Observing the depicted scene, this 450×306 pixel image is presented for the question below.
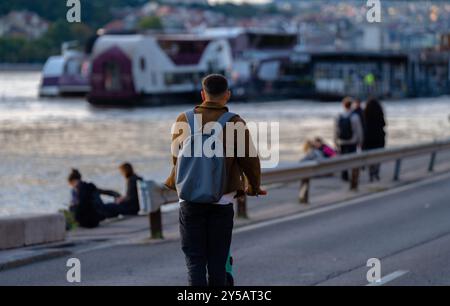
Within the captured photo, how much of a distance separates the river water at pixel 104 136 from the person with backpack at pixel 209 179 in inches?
579

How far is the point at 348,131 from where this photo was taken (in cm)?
2178

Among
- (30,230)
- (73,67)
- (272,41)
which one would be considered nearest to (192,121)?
(30,230)

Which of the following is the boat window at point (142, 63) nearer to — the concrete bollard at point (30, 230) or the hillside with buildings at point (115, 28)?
the hillside with buildings at point (115, 28)

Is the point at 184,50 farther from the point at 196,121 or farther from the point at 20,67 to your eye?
the point at 20,67

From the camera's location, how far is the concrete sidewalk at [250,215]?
40.9 feet

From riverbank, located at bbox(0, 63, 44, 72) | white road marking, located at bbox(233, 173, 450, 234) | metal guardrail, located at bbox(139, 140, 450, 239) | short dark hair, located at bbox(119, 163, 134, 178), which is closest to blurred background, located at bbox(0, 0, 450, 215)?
short dark hair, located at bbox(119, 163, 134, 178)

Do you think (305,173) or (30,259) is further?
(305,173)

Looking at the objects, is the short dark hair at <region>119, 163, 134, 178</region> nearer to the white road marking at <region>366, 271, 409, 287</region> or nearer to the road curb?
the road curb

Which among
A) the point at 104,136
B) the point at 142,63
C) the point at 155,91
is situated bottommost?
the point at 155,91

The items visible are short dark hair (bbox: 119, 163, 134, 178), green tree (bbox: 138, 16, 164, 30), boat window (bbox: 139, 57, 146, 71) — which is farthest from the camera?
green tree (bbox: 138, 16, 164, 30)

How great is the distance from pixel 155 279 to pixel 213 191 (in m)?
3.71

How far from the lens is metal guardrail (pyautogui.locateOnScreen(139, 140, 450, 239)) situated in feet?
45.2

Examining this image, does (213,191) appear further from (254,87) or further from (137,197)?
(254,87)

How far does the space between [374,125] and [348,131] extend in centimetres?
75
